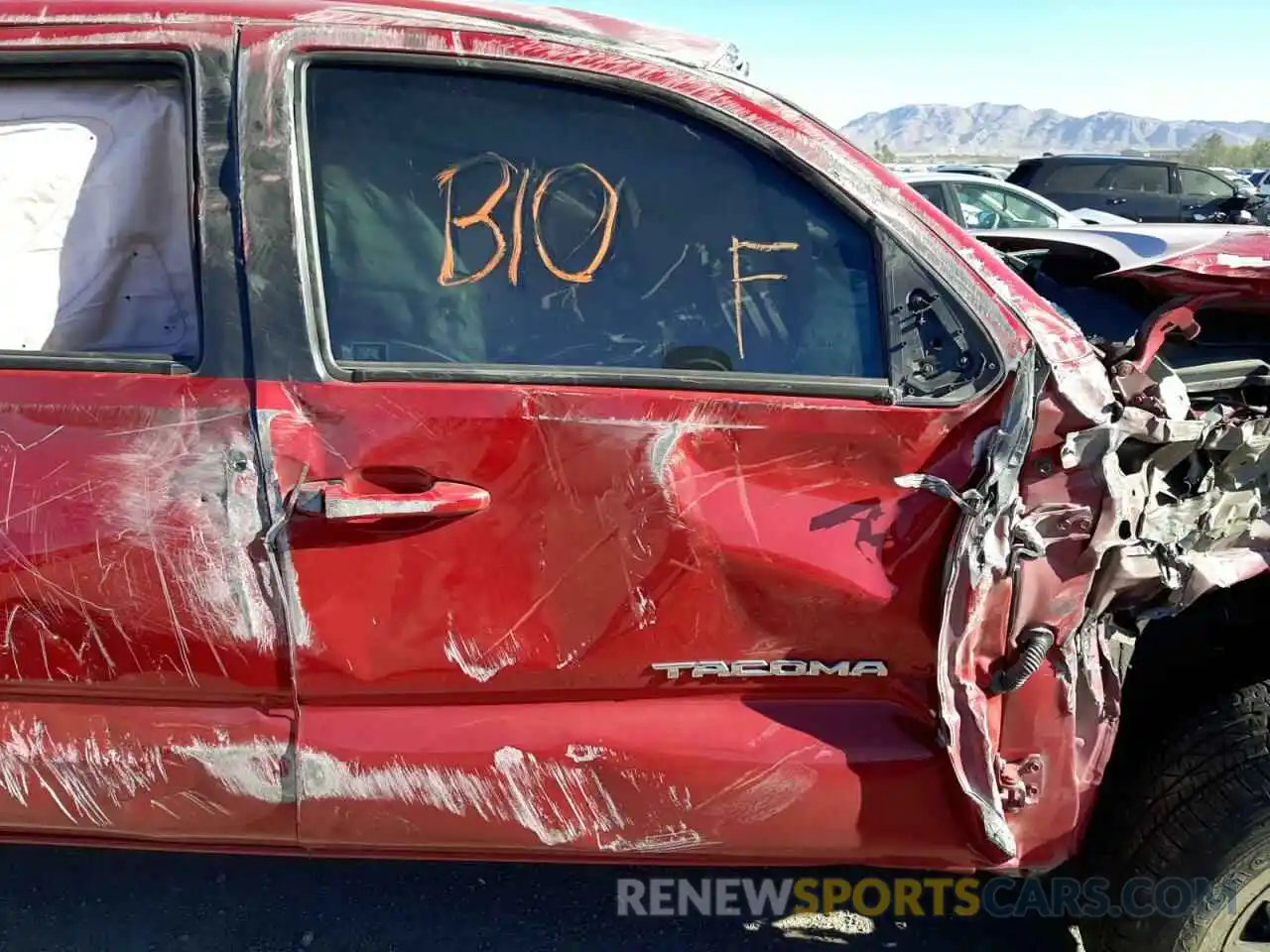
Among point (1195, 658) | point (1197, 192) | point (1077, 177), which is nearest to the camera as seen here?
point (1195, 658)

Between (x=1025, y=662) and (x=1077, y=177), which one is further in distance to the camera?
(x=1077, y=177)

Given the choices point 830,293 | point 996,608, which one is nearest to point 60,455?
point 830,293

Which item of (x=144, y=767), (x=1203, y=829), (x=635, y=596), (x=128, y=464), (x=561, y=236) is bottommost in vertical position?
(x=1203, y=829)

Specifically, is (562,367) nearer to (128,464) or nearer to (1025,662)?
(128,464)

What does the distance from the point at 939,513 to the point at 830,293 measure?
1.40 ft

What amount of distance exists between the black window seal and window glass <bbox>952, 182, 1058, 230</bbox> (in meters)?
8.61

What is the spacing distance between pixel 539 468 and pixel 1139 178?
51.7 ft

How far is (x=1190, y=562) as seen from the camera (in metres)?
1.80

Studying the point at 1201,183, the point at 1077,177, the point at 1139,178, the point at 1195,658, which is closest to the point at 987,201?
the point at 1077,177

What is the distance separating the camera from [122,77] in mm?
1765

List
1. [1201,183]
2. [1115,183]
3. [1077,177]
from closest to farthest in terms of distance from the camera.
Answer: [1077,177], [1115,183], [1201,183]

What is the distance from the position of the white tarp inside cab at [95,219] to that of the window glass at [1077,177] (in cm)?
1489

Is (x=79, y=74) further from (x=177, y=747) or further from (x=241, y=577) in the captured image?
(x=177, y=747)

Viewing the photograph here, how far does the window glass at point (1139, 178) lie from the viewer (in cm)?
1459
